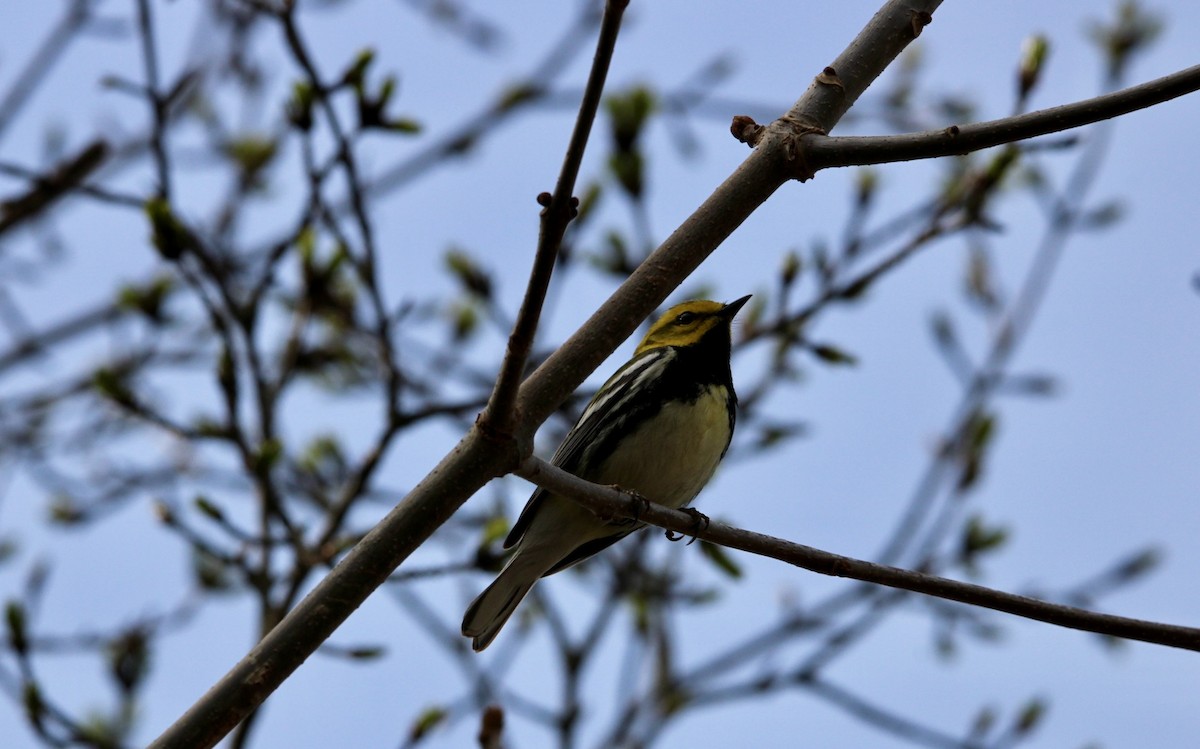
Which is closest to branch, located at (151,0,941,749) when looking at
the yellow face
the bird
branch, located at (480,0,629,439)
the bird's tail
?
branch, located at (480,0,629,439)

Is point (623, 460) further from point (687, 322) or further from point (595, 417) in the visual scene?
point (687, 322)

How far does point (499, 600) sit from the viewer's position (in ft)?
15.8

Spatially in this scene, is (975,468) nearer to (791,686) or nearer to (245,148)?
(791,686)

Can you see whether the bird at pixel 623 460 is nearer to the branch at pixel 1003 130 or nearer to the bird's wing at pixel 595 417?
the bird's wing at pixel 595 417

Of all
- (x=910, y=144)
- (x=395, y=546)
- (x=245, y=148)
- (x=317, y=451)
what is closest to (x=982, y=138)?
(x=910, y=144)

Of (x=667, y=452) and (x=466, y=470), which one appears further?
(x=667, y=452)

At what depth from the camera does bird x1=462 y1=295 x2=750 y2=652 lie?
15.3 feet

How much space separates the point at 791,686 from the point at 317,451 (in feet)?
10.1

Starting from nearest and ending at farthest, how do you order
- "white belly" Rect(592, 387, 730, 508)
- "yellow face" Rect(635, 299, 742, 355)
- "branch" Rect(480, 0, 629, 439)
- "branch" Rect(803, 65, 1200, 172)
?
1. "branch" Rect(480, 0, 629, 439)
2. "branch" Rect(803, 65, 1200, 172)
3. "white belly" Rect(592, 387, 730, 508)
4. "yellow face" Rect(635, 299, 742, 355)

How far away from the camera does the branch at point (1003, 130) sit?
2.47 meters

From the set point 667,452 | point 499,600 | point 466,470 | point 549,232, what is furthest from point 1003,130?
point 499,600

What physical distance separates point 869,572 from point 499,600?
226cm

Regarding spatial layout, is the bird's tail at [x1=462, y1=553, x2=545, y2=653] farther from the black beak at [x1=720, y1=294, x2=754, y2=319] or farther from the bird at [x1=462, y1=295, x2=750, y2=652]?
the black beak at [x1=720, y1=294, x2=754, y2=319]

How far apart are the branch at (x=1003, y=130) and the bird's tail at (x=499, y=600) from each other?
2.57 meters
